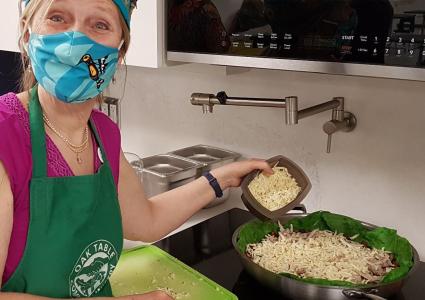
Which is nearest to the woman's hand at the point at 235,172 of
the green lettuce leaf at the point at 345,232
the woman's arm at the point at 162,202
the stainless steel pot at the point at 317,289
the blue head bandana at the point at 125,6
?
the woman's arm at the point at 162,202

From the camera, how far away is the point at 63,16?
876mm

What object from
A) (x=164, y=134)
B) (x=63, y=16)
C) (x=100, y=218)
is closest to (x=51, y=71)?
(x=63, y=16)

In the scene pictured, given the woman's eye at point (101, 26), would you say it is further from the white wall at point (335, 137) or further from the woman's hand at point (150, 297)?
the white wall at point (335, 137)

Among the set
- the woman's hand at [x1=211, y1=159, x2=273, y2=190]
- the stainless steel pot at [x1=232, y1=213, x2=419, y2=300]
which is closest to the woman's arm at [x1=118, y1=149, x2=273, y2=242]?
the woman's hand at [x1=211, y1=159, x2=273, y2=190]

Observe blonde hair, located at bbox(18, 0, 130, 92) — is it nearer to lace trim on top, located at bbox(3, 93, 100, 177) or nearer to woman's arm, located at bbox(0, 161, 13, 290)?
lace trim on top, located at bbox(3, 93, 100, 177)

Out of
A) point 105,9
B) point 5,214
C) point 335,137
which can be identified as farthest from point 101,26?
point 335,137

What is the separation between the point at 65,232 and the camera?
896 millimetres

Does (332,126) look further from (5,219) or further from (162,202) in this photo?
(5,219)

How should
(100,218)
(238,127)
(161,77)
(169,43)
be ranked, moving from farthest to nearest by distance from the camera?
(161,77)
(238,127)
(169,43)
(100,218)

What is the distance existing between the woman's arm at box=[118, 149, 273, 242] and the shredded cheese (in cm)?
17

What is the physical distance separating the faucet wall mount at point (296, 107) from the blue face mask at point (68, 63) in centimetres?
50

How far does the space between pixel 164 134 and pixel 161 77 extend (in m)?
0.21

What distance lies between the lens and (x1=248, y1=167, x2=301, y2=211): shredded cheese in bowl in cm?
120

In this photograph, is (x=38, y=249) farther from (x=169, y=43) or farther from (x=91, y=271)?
(x=169, y=43)
